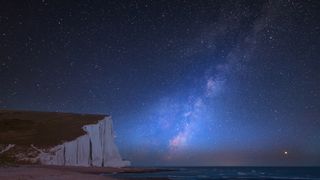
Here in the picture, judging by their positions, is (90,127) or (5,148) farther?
(90,127)

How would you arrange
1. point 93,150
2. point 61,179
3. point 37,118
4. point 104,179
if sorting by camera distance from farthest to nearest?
point 37,118 → point 93,150 → point 104,179 → point 61,179

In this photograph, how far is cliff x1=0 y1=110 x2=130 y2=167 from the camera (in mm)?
63500

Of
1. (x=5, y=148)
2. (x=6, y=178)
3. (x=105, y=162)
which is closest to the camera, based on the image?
(x=6, y=178)

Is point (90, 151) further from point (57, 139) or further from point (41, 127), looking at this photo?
point (41, 127)

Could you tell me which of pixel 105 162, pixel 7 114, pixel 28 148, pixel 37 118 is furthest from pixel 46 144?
pixel 7 114

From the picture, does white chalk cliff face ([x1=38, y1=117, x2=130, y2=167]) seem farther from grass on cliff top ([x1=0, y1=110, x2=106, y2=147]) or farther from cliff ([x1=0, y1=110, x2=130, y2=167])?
grass on cliff top ([x1=0, y1=110, x2=106, y2=147])

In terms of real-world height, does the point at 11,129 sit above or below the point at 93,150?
above

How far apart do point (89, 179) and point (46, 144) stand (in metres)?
37.7

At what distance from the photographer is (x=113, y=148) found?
8331cm

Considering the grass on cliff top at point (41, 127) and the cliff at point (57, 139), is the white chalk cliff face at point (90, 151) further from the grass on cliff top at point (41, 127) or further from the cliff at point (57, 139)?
the grass on cliff top at point (41, 127)

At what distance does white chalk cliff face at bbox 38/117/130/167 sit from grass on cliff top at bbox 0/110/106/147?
4.41 feet

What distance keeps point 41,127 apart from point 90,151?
46.9 feet

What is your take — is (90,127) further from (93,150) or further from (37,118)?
(37,118)

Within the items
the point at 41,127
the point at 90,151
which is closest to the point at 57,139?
the point at 90,151
